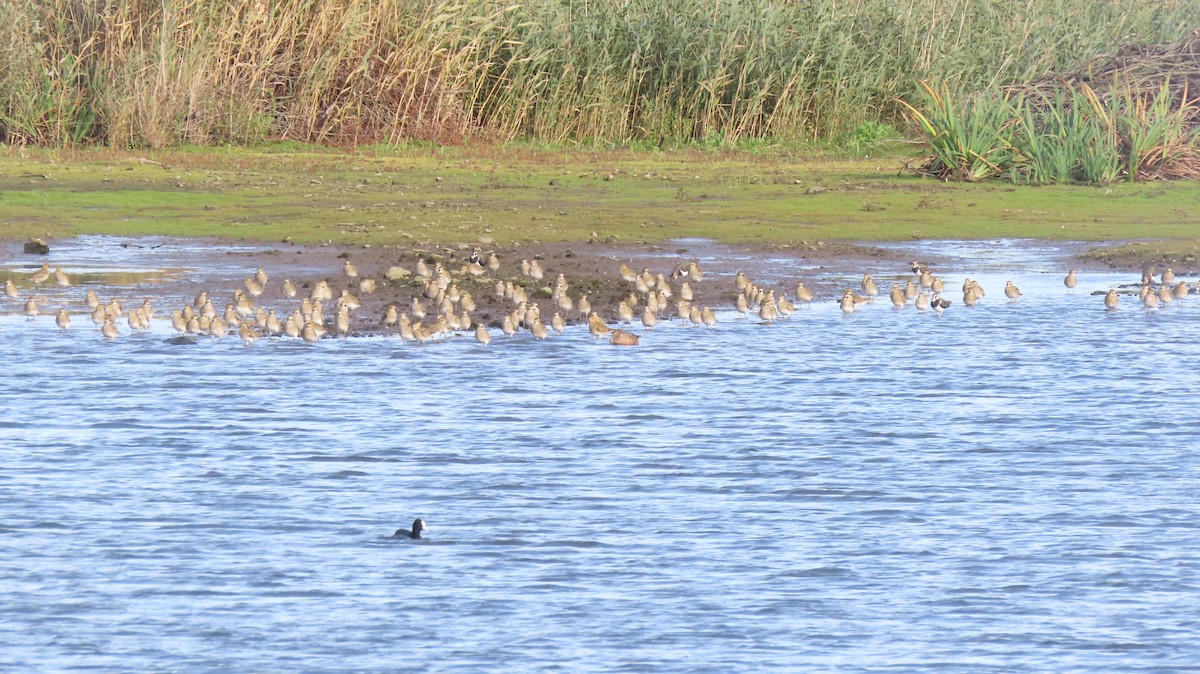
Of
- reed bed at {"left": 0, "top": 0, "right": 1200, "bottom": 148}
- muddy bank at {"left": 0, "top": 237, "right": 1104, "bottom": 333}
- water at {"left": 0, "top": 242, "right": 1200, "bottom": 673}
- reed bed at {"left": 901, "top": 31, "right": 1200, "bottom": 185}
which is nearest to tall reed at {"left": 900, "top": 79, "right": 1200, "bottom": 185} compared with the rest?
reed bed at {"left": 901, "top": 31, "right": 1200, "bottom": 185}

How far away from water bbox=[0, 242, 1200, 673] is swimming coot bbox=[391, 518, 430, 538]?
2.3 inches

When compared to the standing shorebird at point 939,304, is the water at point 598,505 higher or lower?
lower

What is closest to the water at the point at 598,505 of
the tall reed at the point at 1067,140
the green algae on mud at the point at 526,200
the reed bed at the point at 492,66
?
the green algae on mud at the point at 526,200

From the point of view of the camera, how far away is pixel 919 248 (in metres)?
17.6

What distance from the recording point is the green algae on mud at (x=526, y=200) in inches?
688

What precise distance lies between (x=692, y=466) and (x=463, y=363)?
3164 millimetres

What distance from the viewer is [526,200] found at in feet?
63.4

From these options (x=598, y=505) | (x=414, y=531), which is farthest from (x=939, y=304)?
(x=414, y=531)

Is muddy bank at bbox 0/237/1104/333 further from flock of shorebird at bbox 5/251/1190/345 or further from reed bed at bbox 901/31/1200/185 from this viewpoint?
reed bed at bbox 901/31/1200/185

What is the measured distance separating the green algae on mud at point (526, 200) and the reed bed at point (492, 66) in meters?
0.71

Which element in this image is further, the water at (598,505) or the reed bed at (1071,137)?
the reed bed at (1071,137)

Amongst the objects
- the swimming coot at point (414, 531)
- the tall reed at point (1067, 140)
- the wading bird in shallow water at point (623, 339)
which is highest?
the tall reed at point (1067, 140)

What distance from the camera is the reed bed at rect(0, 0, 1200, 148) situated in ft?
72.3

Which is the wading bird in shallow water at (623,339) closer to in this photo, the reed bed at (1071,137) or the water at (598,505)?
A: the water at (598,505)
